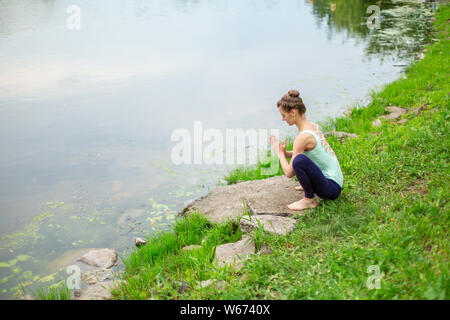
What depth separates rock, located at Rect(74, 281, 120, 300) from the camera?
3.24 m

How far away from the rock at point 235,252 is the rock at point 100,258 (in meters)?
1.22

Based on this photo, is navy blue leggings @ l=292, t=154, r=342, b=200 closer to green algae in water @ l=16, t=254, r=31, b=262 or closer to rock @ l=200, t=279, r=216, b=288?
rock @ l=200, t=279, r=216, b=288

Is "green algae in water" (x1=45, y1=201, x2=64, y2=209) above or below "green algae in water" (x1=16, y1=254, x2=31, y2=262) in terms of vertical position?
above

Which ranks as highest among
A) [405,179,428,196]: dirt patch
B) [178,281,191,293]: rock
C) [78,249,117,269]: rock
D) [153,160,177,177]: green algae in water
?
[405,179,428,196]: dirt patch

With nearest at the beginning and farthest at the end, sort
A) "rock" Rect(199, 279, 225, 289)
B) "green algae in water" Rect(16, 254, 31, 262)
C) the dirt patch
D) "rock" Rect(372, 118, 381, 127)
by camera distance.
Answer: "rock" Rect(199, 279, 225, 289) < the dirt patch < "green algae in water" Rect(16, 254, 31, 262) < "rock" Rect(372, 118, 381, 127)

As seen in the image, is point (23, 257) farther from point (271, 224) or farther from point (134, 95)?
point (134, 95)

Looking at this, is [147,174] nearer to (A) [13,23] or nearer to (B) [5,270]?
(B) [5,270]

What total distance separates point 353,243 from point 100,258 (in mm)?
2611

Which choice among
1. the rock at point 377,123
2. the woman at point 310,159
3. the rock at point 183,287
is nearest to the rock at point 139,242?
the rock at point 183,287

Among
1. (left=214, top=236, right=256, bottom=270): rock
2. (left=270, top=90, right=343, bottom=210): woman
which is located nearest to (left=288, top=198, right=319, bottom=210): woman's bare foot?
(left=270, top=90, right=343, bottom=210): woman

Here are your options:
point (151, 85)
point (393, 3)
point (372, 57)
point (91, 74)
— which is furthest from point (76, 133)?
point (393, 3)

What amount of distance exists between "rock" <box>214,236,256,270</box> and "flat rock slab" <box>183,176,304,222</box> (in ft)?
1.61

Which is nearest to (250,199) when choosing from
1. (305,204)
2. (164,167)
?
(305,204)

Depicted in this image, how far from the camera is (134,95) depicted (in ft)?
28.5
